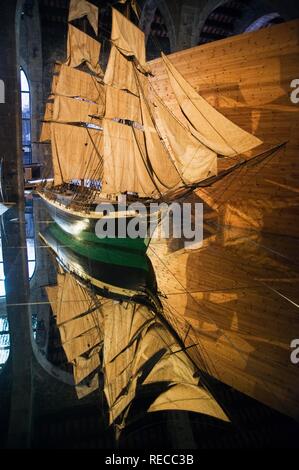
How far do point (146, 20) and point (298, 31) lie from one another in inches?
397

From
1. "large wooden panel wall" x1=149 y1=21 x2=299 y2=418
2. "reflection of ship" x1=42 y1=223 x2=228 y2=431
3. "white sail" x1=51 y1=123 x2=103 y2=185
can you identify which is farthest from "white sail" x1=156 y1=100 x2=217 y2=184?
"white sail" x1=51 y1=123 x2=103 y2=185

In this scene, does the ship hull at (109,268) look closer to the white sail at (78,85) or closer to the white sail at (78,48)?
the white sail at (78,85)

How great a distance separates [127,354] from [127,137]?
7666 millimetres

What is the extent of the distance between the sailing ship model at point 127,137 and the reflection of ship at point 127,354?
3354 millimetres

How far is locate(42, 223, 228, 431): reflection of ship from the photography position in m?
2.20

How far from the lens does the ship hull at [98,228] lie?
25.2 feet

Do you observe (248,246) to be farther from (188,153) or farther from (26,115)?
(26,115)

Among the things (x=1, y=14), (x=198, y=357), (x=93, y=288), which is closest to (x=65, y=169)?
(x=1, y=14)

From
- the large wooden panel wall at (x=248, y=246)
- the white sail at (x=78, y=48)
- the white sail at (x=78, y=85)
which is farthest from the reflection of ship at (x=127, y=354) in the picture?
the white sail at (x=78, y=48)

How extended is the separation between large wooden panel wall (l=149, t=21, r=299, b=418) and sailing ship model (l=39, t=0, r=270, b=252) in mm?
1323

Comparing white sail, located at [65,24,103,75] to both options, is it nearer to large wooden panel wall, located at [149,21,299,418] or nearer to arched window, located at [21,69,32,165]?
large wooden panel wall, located at [149,21,299,418]

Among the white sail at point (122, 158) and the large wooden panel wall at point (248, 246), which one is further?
the white sail at point (122, 158)

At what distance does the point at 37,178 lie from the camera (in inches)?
853
